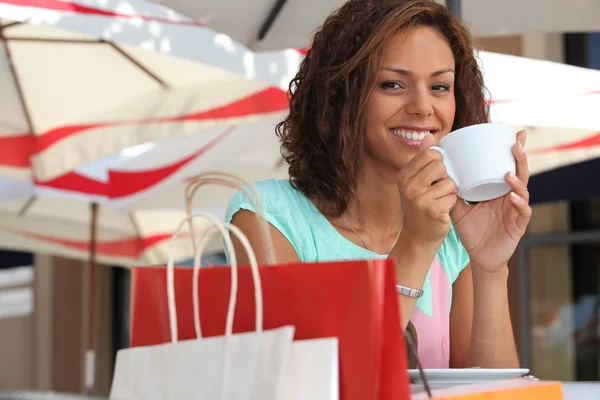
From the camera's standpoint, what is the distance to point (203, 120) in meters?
4.42

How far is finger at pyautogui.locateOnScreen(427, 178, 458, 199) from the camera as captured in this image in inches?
58.4

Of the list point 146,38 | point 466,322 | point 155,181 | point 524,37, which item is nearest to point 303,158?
point 466,322

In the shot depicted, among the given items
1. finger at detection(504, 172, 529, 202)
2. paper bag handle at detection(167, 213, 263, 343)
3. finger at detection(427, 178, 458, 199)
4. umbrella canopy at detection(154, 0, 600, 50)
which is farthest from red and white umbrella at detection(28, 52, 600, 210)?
paper bag handle at detection(167, 213, 263, 343)

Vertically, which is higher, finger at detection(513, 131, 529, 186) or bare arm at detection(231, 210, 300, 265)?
finger at detection(513, 131, 529, 186)

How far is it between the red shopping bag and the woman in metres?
0.48

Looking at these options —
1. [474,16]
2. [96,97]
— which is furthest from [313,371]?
[96,97]

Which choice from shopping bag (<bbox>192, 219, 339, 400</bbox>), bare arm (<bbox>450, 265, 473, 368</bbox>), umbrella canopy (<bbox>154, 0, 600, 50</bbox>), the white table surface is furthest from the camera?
umbrella canopy (<bbox>154, 0, 600, 50</bbox>)

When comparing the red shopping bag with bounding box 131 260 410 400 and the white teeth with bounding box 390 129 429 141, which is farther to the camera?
the white teeth with bounding box 390 129 429 141

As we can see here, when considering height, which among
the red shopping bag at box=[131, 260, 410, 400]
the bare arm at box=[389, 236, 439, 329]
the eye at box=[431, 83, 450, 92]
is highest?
the eye at box=[431, 83, 450, 92]

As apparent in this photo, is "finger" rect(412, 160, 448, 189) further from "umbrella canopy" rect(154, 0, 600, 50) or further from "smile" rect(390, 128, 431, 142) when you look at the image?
"umbrella canopy" rect(154, 0, 600, 50)

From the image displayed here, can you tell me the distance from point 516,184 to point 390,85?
1.53ft

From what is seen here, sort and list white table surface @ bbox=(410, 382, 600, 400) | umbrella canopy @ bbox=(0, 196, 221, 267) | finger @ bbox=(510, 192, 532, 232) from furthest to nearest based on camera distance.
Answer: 1. umbrella canopy @ bbox=(0, 196, 221, 267)
2. finger @ bbox=(510, 192, 532, 232)
3. white table surface @ bbox=(410, 382, 600, 400)

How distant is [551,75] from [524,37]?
3.24m

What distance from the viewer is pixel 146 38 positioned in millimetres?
3537
